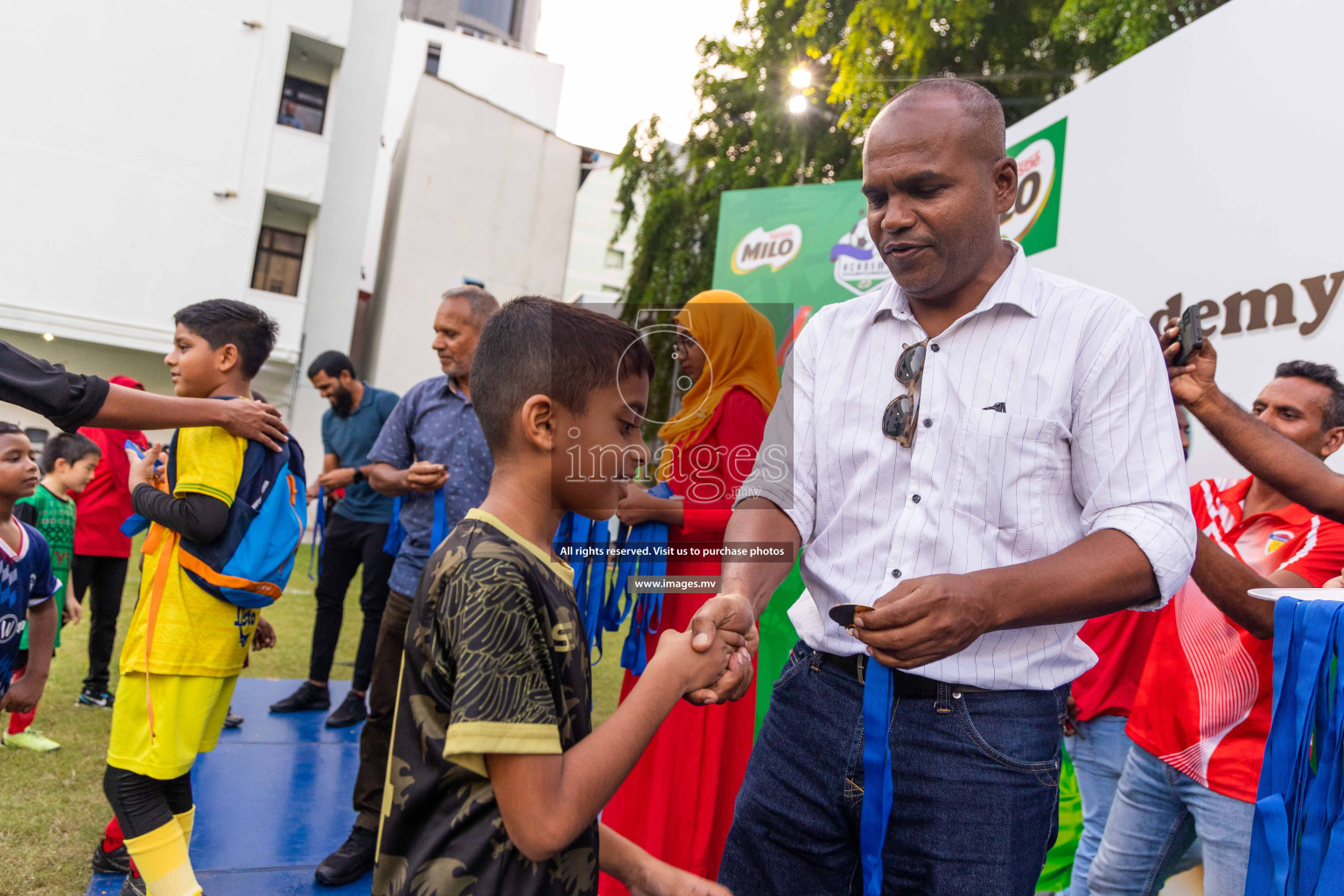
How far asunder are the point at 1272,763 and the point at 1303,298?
1924 mm

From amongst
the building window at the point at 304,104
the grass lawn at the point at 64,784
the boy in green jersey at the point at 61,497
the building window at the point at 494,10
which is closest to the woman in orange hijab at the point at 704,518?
the grass lawn at the point at 64,784

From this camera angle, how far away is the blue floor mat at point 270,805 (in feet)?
10.3

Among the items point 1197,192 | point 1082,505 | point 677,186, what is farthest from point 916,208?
point 677,186

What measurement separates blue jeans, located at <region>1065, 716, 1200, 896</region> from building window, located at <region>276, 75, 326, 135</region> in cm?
1728

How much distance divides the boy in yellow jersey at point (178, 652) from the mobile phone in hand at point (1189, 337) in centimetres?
264

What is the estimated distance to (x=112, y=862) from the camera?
3.15m

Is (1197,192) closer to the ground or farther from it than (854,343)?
farther from it

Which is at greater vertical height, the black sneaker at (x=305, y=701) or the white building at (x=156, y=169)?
the white building at (x=156, y=169)

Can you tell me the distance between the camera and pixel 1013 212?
15.4 feet

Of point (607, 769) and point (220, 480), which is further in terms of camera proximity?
point (220, 480)

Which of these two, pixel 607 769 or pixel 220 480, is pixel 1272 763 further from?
pixel 220 480

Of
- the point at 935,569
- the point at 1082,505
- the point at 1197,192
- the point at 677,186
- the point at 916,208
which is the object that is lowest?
the point at 935,569

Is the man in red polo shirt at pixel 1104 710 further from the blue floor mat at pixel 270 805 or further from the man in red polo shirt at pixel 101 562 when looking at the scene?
the man in red polo shirt at pixel 101 562

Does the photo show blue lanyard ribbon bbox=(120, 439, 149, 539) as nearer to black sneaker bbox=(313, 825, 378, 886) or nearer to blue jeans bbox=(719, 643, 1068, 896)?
black sneaker bbox=(313, 825, 378, 886)
